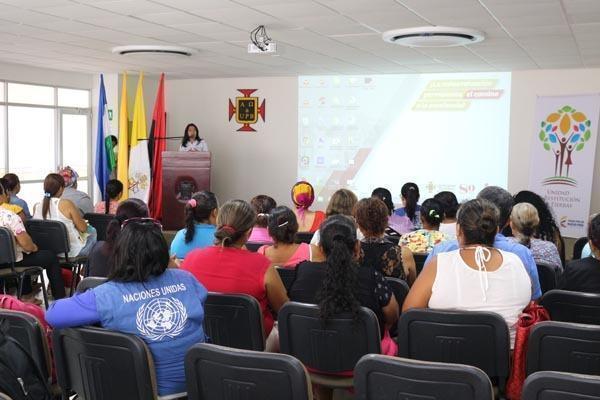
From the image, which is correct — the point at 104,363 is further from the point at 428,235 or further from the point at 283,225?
the point at 428,235

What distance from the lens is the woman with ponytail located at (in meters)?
4.60

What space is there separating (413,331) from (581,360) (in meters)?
0.66

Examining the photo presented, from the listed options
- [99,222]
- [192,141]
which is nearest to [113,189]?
[99,222]

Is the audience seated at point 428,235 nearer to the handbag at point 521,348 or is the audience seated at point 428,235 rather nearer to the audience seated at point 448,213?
the audience seated at point 448,213

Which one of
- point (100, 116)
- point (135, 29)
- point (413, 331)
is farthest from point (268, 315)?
point (100, 116)

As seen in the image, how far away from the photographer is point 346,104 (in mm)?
10367

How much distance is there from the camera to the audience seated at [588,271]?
3217 mm

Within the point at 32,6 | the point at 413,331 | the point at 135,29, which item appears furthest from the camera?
the point at 135,29

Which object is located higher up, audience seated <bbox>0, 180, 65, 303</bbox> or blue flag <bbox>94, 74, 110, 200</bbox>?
blue flag <bbox>94, 74, 110, 200</bbox>

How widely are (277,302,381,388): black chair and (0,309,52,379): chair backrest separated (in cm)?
100

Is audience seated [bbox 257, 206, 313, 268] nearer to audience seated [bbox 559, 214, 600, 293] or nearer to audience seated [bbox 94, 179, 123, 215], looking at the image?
audience seated [bbox 559, 214, 600, 293]

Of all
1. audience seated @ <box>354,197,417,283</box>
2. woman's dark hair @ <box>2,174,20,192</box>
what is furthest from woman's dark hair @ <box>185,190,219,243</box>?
woman's dark hair @ <box>2,174,20,192</box>

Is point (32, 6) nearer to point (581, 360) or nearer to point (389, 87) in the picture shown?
point (581, 360)

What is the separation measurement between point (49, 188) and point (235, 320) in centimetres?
401
